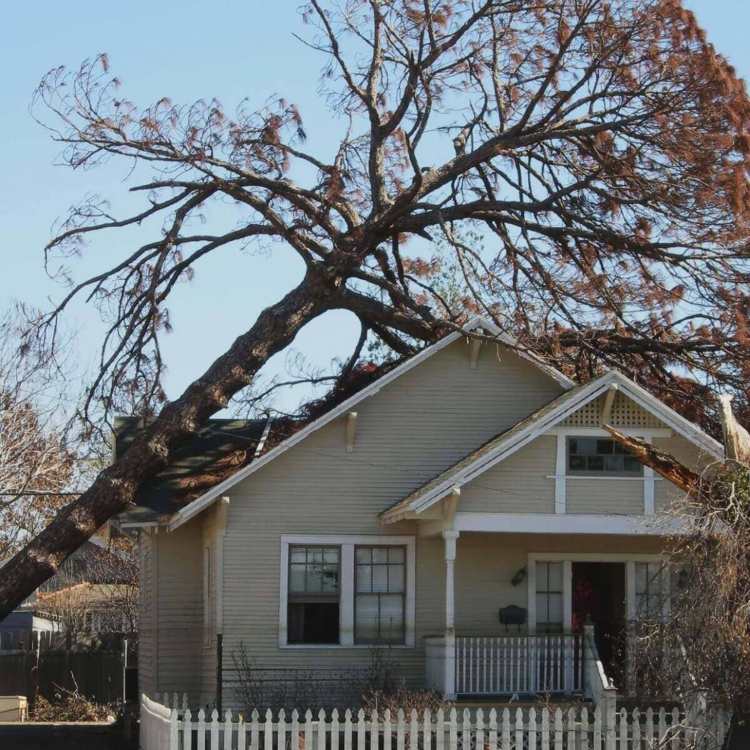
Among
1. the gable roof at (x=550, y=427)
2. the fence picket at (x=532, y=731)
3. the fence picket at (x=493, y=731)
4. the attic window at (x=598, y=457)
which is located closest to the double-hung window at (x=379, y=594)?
the gable roof at (x=550, y=427)

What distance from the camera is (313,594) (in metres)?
23.0

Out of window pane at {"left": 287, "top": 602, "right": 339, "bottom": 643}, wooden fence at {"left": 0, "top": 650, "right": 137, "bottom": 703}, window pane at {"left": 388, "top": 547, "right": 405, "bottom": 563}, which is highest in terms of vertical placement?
window pane at {"left": 388, "top": 547, "right": 405, "bottom": 563}

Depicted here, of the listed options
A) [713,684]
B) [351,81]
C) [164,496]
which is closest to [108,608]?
[164,496]

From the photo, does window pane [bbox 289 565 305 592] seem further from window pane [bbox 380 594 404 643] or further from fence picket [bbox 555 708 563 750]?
fence picket [bbox 555 708 563 750]

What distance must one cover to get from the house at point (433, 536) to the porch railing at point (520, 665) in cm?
3

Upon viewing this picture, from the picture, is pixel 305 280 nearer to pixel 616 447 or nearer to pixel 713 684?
pixel 616 447

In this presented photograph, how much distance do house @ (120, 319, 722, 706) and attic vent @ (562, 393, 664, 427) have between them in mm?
21

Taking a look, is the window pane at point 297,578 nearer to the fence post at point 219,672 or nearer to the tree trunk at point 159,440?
the fence post at point 219,672

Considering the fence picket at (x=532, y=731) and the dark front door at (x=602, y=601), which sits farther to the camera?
the dark front door at (x=602, y=601)

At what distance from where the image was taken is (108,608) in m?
48.8

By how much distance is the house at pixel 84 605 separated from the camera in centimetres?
4509

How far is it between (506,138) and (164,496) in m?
8.26

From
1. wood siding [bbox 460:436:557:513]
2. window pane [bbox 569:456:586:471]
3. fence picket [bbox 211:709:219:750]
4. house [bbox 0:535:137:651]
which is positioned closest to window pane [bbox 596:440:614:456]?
window pane [bbox 569:456:586:471]

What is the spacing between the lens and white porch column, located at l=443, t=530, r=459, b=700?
813 inches
